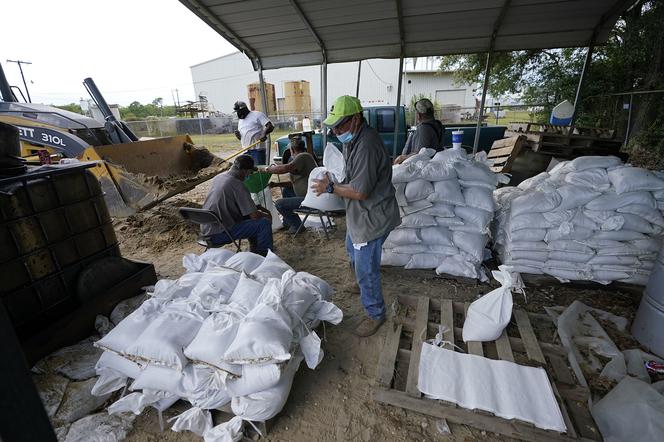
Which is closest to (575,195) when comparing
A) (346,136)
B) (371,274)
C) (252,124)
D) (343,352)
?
(371,274)

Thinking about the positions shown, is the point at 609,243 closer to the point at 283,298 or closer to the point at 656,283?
the point at 656,283

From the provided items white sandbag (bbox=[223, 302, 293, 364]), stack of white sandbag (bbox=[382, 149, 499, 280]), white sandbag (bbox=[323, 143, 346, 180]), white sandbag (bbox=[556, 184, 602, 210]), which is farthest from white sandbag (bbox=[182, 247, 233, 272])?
white sandbag (bbox=[556, 184, 602, 210])

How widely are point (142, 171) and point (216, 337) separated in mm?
4094

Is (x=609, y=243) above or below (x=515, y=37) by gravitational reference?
below

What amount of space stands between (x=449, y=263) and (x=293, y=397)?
2.06m

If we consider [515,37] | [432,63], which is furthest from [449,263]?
[432,63]

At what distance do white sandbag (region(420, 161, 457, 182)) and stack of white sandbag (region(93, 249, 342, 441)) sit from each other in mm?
1688

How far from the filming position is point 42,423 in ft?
2.89

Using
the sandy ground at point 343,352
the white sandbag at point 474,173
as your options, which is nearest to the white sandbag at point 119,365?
the sandy ground at point 343,352

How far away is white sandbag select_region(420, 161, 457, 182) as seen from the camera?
10.4ft

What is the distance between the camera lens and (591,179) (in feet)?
9.39

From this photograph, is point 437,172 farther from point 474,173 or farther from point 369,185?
point 369,185

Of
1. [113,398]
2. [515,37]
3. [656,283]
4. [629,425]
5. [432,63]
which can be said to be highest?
[432,63]

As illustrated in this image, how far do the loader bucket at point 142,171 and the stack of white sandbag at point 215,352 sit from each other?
8.85 ft
